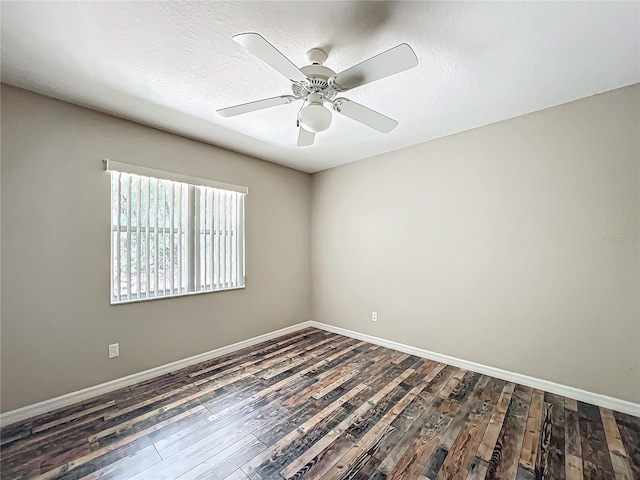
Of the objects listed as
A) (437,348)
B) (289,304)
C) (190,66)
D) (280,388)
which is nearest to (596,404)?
(437,348)

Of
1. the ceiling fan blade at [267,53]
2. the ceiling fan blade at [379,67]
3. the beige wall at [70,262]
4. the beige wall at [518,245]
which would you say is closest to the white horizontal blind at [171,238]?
the beige wall at [70,262]

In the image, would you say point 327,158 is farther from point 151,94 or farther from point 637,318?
point 637,318

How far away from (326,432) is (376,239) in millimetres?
2370

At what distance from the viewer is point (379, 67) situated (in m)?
1.47

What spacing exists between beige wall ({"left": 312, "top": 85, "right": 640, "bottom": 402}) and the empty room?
20 millimetres

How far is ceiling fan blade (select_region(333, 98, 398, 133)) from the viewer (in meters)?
1.83

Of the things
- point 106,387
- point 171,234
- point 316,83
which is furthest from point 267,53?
point 106,387

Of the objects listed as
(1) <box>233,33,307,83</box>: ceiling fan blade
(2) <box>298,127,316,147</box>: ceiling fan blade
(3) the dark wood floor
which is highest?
(1) <box>233,33,307,83</box>: ceiling fan blade

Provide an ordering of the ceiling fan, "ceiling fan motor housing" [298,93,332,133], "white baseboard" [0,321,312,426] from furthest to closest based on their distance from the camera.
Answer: "white baseboard" [0,321,312,426], "ceiling fan motor housing" [298,93,332,133], the ceiling fan

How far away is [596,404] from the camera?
224 cm

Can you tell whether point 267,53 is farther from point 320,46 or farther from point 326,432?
point 326,432

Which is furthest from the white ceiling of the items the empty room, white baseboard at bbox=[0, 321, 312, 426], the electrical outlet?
white baseboard at bbox=[0, 321, 312, 426]

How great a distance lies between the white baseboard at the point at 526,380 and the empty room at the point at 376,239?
0.02 meters

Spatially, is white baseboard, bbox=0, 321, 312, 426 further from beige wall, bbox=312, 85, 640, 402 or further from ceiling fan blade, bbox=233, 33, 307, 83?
ceiling fan blade, bbox=233, 33, 307, 83
